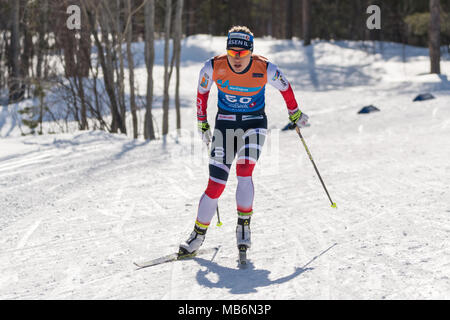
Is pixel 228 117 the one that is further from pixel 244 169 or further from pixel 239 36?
pixel 239 36

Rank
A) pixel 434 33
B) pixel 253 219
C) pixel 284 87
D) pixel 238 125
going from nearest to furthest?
pixel 238 125 < pixel 284 87 < pixel 253 219 < pixel 434 33

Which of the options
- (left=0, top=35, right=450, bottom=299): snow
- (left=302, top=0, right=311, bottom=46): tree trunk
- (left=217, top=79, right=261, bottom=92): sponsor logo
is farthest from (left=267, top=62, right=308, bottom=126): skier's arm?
(left=302, top=0, right=311, bottom=46): tree trunk

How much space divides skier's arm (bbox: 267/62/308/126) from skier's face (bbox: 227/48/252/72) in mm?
231

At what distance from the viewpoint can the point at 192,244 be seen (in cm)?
471

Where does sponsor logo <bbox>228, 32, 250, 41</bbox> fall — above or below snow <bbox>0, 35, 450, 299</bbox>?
above

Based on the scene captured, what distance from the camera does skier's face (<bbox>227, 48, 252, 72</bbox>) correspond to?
4.50 meters

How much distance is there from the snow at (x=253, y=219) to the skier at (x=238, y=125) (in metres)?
0.39

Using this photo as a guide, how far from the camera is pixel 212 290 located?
3949 millimetres

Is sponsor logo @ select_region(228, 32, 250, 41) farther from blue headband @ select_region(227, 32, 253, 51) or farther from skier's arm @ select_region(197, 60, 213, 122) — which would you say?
skier's arm @ select_region(197, 60, 213, 122)

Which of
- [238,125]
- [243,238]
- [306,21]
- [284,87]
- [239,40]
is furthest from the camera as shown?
[306,21]

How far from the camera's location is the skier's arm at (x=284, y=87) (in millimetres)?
4684

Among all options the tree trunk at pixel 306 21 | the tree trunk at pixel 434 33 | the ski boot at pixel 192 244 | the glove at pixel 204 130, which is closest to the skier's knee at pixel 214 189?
the ski boot at pixel 192 244

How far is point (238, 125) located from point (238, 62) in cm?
53

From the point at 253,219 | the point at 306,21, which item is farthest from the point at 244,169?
the point at 306,21
